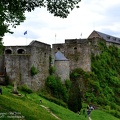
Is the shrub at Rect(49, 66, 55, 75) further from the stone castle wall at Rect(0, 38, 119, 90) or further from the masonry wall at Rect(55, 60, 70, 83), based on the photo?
the masonry wall at Rect(55, 60, 70, 83)

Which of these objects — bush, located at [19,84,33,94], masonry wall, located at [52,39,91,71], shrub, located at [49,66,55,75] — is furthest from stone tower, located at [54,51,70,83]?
bush, located at [19,84,33,94]

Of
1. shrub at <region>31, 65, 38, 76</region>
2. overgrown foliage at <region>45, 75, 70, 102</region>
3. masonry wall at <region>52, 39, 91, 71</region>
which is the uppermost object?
masonry wall at <region>52, 39, 91, 71</region>

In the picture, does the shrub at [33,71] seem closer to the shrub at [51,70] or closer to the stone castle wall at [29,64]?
the stone castle wall at [29,64]

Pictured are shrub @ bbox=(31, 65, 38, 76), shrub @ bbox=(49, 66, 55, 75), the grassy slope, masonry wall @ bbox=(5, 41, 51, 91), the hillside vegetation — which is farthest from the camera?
the hillside vegetation

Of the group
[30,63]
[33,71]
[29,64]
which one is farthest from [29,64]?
[33,71]

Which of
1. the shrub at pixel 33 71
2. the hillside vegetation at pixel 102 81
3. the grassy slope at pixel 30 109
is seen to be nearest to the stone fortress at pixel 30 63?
the shrub at pixel 33 71

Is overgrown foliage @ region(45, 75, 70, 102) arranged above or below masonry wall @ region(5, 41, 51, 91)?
below

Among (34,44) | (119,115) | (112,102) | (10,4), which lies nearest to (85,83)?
(112,102)

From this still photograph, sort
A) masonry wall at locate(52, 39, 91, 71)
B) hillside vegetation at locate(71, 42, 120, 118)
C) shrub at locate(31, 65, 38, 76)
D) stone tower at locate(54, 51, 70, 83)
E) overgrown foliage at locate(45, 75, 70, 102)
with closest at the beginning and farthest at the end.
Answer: shrub at locate(31, 65, 38, 76) → overgrown foliage at locate(45, 75, 70, 102) → stone tower at locate(54, 51, 70, 83) → hillside vegetation at locate(71, 42, 120, 118) → masonry wall at locate(52, 39, 91, 71)

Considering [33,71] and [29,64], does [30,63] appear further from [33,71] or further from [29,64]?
[33,71]

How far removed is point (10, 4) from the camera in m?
21.6

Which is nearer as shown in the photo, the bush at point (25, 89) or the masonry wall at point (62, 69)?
the bush at point (25, 89)

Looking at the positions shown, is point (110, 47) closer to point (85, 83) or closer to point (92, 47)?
point (92, 47)

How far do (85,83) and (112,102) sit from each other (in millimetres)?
5628
